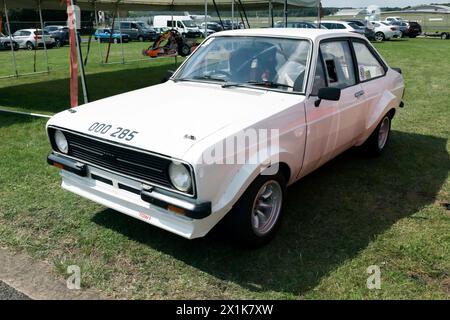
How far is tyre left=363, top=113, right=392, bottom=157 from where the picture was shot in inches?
212

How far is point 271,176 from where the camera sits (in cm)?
329

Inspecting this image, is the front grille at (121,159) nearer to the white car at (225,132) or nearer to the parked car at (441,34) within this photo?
the white car at (225,132)

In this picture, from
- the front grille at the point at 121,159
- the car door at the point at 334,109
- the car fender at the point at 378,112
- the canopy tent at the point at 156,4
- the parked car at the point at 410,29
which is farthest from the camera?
the parked car at the point at 410,29

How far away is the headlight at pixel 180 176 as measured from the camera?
2807mm

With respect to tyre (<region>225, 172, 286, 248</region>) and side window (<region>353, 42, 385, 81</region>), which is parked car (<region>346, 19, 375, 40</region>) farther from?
tyre (<region>225, 172, 286, 248</region>)

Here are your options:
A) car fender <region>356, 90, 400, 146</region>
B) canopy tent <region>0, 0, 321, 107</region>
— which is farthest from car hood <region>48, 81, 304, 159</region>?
canopy tent <region>0, 0, 321, 107</region>

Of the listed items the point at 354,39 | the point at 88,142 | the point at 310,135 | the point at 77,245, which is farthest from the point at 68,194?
the point at 354,39

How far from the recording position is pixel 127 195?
3201mm

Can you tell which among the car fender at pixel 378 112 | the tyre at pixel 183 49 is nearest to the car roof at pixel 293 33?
the car fender at pixel 378 112

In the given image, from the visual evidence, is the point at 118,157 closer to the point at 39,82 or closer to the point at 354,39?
the point at 354,39

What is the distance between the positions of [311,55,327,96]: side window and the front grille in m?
1.62

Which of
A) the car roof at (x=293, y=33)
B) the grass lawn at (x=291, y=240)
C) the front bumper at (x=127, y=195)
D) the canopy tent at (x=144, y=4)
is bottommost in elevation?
the grass lawn at (x=291, y=240)

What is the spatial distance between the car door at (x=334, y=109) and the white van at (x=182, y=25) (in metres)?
→ 32.1

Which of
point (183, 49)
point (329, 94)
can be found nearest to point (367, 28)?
point (183, 49)
